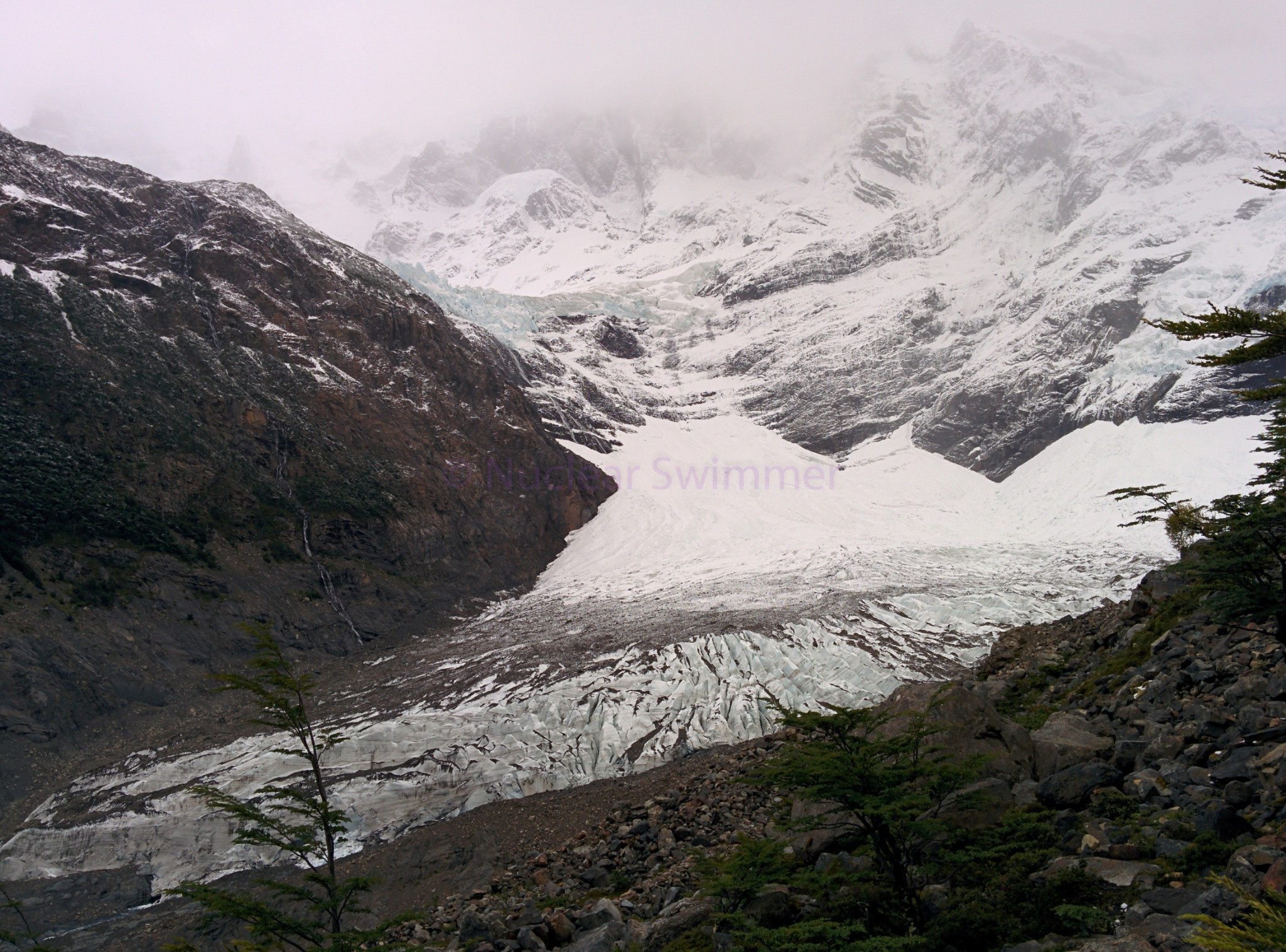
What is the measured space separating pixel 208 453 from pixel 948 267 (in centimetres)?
10973

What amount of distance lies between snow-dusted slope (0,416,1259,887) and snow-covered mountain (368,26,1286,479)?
1270 cm

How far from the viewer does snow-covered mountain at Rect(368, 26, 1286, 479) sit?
3056 inches

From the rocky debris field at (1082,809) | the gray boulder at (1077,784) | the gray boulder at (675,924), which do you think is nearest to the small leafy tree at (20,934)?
the rocky debris field at (1082,809)

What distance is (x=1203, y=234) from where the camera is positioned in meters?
80.8

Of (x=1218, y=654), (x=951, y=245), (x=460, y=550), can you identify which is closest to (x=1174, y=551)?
(x=1218, y=654)

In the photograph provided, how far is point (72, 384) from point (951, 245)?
12167cm

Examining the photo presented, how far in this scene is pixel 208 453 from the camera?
132 feet

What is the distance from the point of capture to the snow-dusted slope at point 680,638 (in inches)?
845

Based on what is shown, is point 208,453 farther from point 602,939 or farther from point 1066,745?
point 1066,745

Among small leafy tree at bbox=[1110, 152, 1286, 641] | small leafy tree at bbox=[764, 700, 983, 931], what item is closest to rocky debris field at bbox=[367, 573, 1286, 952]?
small leafy tree at bbox=[1110, 152, 1286, 641]

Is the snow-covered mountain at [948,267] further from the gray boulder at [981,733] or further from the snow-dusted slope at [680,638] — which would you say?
the gray boulder at [981,733]

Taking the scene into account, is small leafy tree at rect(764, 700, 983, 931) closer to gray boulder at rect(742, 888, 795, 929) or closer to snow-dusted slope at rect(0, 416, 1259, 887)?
gray boulder at rect(742, 888, 795, 929)

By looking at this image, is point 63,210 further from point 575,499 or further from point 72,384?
point 575,499

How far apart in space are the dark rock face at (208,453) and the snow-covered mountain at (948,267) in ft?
129
